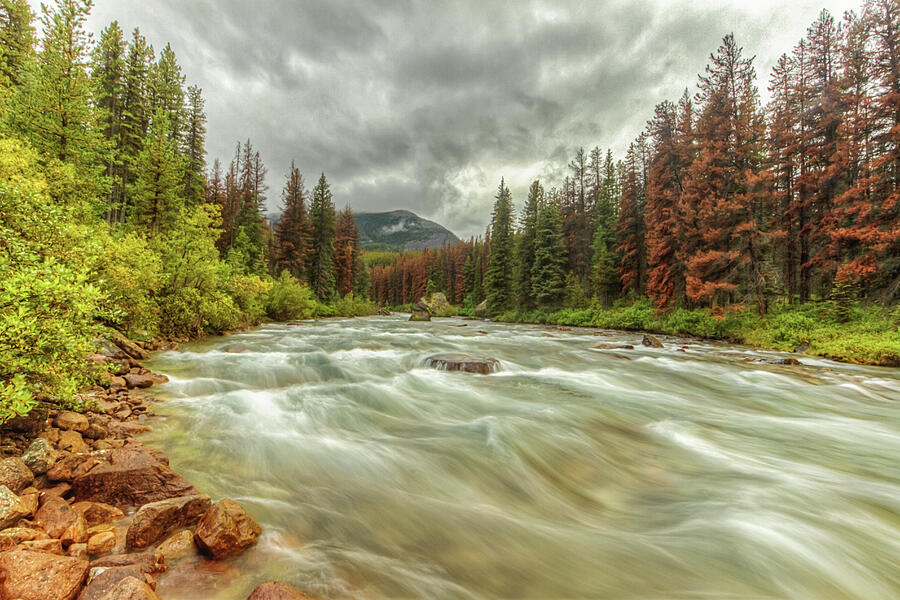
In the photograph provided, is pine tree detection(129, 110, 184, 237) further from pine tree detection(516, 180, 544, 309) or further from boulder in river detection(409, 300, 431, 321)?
pine tree detection(516, 180, 544, 309)

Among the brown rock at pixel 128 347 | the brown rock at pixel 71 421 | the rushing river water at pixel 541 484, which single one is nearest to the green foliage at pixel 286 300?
the brown rock at pixel 128 347

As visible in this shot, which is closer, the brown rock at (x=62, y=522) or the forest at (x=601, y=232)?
the brown rock at (x=62, y=522)

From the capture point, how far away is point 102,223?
38.9ft

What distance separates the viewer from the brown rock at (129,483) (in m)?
2.96

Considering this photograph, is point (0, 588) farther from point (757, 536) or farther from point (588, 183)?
point (588, 183)

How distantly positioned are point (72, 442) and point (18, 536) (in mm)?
1943

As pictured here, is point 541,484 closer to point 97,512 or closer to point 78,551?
point 78,551

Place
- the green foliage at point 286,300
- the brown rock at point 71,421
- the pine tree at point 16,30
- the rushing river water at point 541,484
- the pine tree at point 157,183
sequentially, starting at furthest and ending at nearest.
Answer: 1. the green foliage at point 286,300
2. the pine tree at point 16,30
3. the pine tree at point 157,183
4. the brown rock at point 71,421
5. the rushing river water at point 541,484

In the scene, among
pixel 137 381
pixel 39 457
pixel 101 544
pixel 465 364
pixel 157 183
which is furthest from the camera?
pixel 157 183

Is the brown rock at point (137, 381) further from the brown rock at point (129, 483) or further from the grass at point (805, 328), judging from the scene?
the grass at point (805, 328)

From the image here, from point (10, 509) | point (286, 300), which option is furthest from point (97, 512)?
point (286, 300)

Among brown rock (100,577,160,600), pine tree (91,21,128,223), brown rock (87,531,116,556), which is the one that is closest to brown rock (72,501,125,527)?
brown rock (87,531,116,556)

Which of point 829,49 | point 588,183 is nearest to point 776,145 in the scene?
point 829,49

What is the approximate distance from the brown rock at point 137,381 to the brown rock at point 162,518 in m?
5.08
